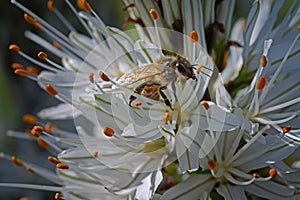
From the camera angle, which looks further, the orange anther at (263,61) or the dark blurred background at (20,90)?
the dark blurred background at (20,90)

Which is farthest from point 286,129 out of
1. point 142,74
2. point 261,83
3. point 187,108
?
point 142,74

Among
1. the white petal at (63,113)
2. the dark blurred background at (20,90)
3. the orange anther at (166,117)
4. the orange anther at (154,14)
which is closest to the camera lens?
the orange anther at (166,117)

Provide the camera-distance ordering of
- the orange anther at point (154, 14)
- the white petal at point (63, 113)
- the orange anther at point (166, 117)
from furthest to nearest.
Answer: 1. the white petal at point (63, 113)
2. the orange anther at point (154, 14)
3. the orange anther at point (166, 117)

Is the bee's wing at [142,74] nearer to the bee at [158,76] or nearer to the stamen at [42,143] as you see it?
the bee at [158,76]

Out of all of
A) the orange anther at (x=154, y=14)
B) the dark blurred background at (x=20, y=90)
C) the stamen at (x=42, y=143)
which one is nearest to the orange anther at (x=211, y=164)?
the orange anther at (x=154, y=14)

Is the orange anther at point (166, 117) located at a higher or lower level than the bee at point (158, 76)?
lower

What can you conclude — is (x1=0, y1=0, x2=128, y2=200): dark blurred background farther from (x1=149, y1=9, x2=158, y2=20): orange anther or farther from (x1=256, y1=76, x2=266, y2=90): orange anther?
(x1=256, y1=76, x2=266, y2=90): orange anther
